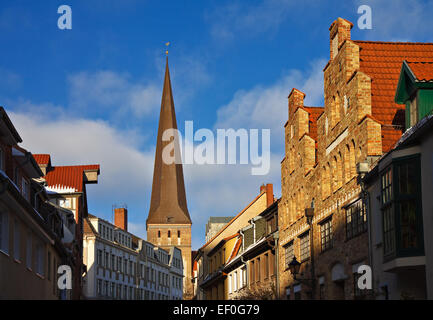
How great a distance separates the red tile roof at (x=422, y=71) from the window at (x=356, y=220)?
20.3 feet

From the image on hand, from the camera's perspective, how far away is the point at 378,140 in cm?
2867

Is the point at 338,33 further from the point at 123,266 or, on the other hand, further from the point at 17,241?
the point at 123,266

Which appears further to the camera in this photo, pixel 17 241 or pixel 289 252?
pixel 289 252

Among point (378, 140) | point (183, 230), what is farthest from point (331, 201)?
point (183, 230)

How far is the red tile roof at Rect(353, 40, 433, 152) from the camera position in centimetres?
2964

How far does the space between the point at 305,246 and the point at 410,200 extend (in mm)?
15557

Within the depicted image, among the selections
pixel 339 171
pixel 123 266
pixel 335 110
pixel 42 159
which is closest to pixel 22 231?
pixel 339 171

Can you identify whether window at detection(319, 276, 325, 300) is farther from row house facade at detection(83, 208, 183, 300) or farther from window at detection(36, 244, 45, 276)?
row house facade at detection(83, 208, 183, 300)

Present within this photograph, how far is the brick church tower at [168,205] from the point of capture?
534ft

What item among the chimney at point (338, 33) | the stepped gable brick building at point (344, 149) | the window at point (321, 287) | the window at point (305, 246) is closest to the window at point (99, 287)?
the stepped gable brick building at point (344, 149)

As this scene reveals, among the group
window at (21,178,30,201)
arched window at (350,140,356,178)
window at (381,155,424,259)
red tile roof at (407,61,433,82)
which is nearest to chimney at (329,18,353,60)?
arched window at (350,140,356,178)

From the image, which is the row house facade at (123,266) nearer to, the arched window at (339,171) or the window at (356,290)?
the arched window at (339,171)

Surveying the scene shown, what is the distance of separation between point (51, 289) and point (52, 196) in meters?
19.4

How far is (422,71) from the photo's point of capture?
24.7m
